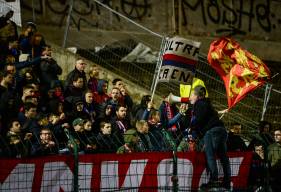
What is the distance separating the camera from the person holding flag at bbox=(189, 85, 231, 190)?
13.9 meters

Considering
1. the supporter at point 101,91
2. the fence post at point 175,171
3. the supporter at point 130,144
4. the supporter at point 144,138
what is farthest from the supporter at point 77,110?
the fence post at point 175,171

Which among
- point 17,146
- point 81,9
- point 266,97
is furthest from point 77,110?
point 81,9

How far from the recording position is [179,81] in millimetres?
16000

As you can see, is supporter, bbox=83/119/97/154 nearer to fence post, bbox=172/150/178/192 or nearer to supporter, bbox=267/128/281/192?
fence post, bbox=172/150/178/192

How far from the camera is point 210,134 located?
A: 14.1 meters

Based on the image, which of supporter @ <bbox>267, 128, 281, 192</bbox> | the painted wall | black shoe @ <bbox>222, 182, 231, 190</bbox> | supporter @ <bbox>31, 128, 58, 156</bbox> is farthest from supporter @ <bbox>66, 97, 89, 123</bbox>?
the painted wall

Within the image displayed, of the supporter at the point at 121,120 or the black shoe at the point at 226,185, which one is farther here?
the supporter at the point at 121,120

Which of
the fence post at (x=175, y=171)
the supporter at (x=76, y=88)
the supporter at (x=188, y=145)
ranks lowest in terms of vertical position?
the fence post at (x=175, y=171)

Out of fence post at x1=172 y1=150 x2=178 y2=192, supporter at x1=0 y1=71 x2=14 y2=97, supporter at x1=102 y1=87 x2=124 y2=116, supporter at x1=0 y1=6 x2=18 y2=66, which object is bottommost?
fence post at x1=172 y1=150 x2=178 y2=192

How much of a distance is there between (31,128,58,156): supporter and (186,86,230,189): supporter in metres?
2.44

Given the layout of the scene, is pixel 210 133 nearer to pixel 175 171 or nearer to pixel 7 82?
pixel 175 171

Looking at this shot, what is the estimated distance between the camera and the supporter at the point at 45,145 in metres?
12.5

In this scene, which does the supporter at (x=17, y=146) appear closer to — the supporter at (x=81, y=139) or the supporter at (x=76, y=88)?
the supporter at (x=81, y=139)

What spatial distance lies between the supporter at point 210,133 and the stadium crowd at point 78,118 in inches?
1.7
